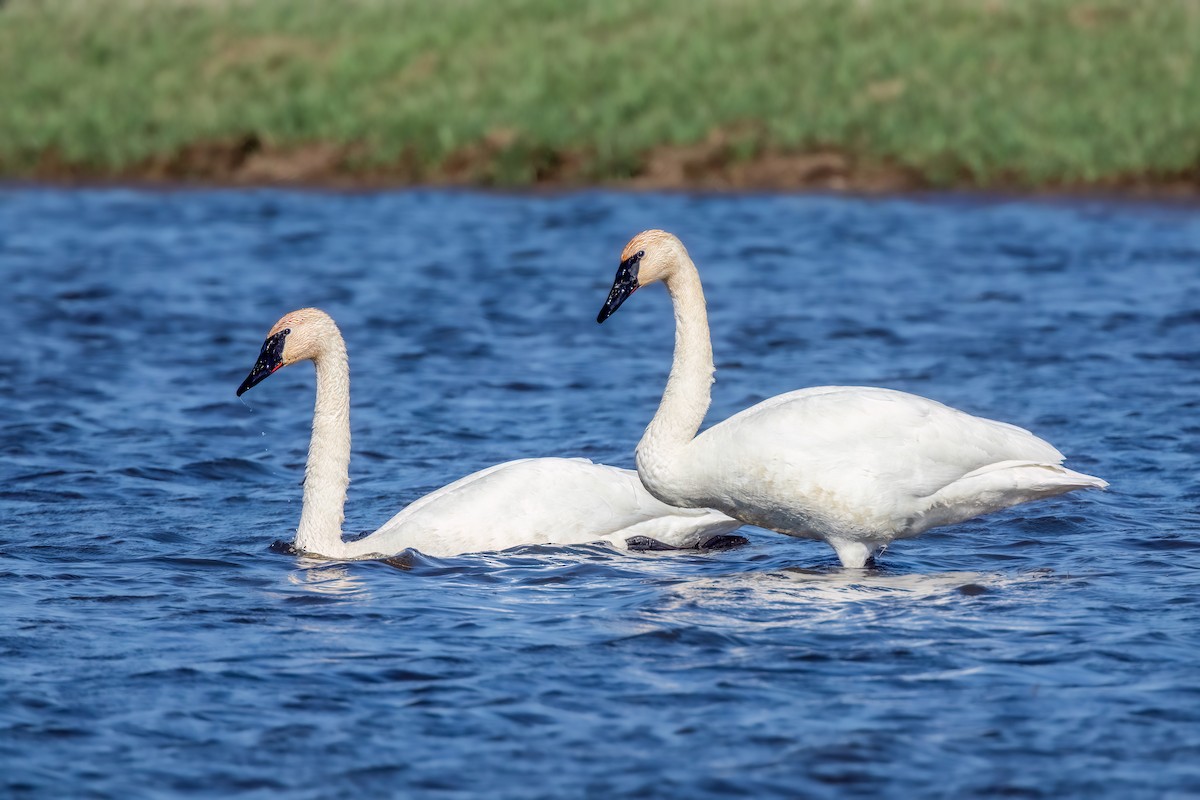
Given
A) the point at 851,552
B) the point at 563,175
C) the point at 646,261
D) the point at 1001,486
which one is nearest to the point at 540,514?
the point at 646,261

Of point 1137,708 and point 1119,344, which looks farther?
point 1119,344

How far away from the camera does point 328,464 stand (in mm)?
9180

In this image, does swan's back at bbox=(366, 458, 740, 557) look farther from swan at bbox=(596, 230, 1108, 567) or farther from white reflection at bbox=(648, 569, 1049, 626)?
white reflection at bbox=(648, 569, 1049, 626)

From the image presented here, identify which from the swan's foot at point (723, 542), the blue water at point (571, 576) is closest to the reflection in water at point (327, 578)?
the blue water at point (571, 576)

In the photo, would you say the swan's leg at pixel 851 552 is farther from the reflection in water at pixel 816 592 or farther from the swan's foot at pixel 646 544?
the swan's foot at pixel 646 544

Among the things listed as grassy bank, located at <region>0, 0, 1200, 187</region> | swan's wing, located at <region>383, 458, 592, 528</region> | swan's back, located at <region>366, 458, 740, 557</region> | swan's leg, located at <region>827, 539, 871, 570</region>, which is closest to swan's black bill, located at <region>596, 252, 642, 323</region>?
swan's back, located at <region>366, 458, 740, 557</region>

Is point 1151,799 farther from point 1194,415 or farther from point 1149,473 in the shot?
point 1194,415

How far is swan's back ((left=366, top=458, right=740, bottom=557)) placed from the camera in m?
8.87

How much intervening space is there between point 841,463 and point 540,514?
5.20ft

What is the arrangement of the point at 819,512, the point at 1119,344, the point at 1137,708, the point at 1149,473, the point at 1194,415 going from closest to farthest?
1. the point at 1137,708
2. the point at 819,512
3. the point at 1149,473
4. the point at 1194,415
5. the point at 1119,344

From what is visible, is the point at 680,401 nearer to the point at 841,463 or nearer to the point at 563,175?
the point at 841,463

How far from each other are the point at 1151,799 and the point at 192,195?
22316 millimetres

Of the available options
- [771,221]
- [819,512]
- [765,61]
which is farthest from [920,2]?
[819,512]

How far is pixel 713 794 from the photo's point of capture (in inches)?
223
